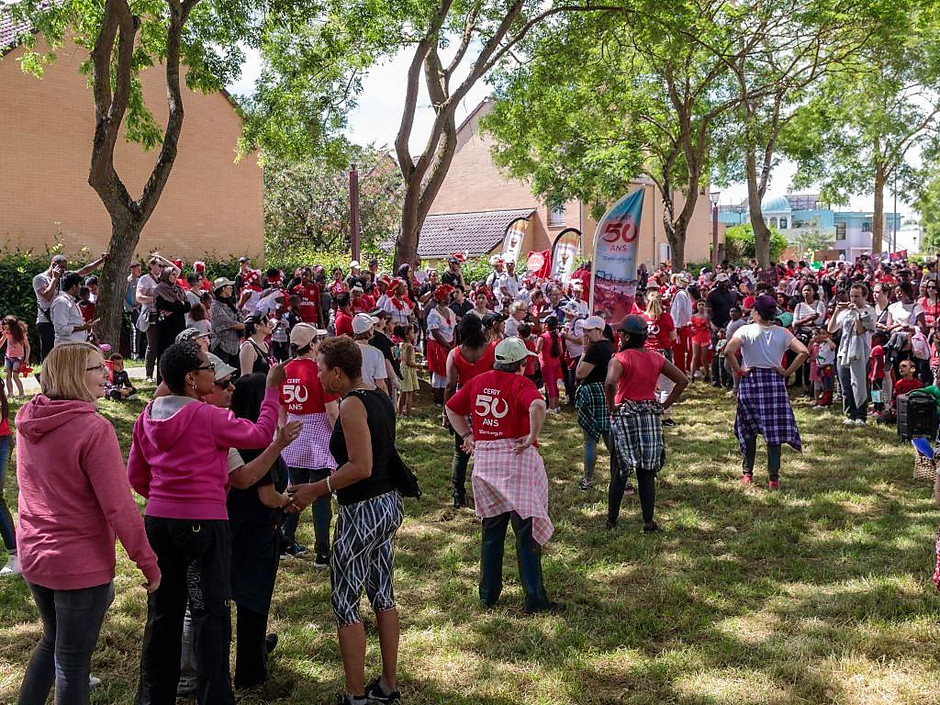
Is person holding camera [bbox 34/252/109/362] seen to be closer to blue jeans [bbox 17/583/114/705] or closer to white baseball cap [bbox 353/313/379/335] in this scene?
white baseball cap [bbox 353/313/379/335]

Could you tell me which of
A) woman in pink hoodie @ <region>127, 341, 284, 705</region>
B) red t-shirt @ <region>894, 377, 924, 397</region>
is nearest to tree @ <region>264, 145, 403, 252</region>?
red t-shirt @ <region>894, 377, 924, 397</region>

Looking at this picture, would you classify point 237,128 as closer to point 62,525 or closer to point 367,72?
point 367,72

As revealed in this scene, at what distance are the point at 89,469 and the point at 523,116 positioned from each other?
16880 millimetres

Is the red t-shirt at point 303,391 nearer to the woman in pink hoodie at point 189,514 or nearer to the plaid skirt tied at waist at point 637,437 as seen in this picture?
the woman in pink hoodie at point 189,514

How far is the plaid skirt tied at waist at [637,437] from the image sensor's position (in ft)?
22.9

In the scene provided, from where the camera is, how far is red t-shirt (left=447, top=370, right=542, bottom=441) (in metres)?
5.54

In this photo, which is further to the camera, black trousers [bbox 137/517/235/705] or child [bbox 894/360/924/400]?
child [bbox 894/360/924/400]

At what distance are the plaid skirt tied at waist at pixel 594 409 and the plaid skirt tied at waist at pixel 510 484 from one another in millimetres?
2796

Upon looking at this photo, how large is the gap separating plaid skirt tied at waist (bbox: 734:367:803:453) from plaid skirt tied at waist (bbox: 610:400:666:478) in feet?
5.46

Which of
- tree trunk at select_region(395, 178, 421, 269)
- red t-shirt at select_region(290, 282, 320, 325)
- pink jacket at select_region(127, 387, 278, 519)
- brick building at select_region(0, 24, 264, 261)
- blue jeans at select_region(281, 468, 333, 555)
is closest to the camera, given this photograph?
pink jacket at select_region(127, 387, 278, 519)

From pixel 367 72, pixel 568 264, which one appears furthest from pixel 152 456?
pixel 568 264

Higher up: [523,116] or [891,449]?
[523,116]

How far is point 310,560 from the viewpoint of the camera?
6.70 meters

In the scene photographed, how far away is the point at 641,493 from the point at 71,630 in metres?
4.71
